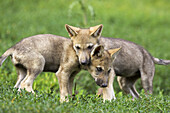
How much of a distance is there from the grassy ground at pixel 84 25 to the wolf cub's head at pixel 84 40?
0.95 metres

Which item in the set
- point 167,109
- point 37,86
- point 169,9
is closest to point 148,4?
point 169,9

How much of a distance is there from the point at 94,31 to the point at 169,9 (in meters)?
20.4

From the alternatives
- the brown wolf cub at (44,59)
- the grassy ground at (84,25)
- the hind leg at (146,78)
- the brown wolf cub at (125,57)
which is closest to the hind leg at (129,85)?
the brown wolf cub at (125,57)

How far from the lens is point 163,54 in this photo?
45.6 feet

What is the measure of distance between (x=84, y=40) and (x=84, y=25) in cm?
503

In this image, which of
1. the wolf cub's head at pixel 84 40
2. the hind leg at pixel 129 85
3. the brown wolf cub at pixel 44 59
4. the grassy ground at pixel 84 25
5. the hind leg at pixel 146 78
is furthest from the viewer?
the hind leg at pixel 129 85

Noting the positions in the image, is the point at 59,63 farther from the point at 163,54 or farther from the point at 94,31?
the point at 163,54

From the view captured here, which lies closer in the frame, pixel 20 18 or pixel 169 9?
pixel 20 18

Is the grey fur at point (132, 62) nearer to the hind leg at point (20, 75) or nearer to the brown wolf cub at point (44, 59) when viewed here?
the brown wolf cub at point (44, 59)

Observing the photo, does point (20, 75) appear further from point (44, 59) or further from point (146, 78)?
point (146, 78)

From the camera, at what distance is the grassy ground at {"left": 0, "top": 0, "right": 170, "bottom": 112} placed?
17.9 feet

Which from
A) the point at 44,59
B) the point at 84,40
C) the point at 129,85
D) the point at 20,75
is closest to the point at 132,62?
the point at 129,85

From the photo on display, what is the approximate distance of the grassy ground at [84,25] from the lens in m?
5.47

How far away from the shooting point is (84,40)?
7180 millimetres
